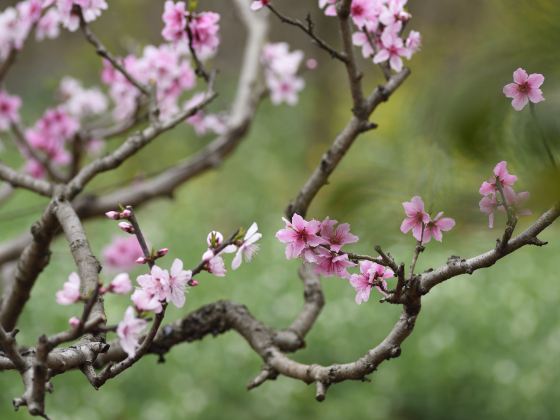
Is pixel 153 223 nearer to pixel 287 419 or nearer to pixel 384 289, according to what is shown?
pixel 287 419

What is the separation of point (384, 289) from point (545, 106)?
0.61 m

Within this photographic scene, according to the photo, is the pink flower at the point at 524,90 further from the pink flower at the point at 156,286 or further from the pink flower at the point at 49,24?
the pink flower at the point at 49,24

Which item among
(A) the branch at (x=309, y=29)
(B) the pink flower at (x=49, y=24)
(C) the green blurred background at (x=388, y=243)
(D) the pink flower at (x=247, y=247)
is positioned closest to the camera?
(C) the green blurred background at (x=388, y=243)

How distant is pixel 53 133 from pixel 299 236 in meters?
2.66

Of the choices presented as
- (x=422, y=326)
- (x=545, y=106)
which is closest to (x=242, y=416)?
(x=422, y=326)

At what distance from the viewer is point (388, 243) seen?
1.49 m

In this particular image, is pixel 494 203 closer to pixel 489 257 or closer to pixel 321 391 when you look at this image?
pixel 489 257

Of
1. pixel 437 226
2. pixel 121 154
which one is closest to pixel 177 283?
pixel 437 226

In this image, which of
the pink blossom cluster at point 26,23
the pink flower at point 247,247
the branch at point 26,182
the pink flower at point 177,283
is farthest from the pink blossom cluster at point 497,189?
the pink blossom cluster at point 26,23

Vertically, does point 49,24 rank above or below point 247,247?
above

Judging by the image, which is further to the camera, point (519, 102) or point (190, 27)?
point (190, 27)

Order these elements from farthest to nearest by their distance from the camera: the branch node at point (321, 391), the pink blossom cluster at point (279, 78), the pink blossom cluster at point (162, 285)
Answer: the pink blossom cluster at point (279, 78)
the branch node at point (321, 391)
the pink blossom cluster at point (162, 285)

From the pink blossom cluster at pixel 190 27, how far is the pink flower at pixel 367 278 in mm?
966

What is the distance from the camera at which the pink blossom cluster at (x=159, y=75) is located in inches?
124
